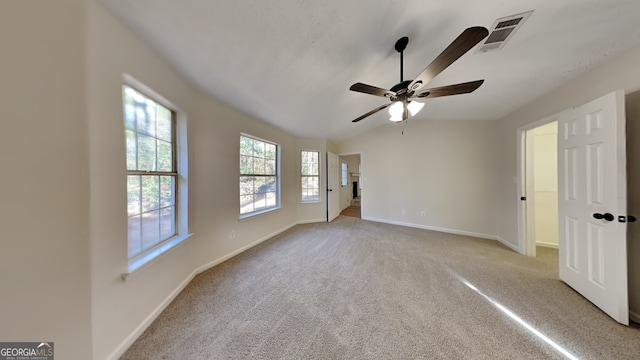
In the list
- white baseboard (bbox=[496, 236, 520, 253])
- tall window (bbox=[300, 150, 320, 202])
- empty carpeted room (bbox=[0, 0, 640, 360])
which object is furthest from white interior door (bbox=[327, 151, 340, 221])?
white baseboard (bbox=[496, 236, 520, 253])

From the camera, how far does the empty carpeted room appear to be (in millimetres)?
955

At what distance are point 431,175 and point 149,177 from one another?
4798mm

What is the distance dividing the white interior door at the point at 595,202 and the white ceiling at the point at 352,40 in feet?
1.90

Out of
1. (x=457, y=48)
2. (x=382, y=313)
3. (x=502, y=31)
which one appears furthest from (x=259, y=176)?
(x=502, y=31)

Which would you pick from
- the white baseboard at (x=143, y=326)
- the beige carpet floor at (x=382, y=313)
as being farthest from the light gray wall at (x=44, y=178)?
the beige carpet floor at (x=382, y=313)

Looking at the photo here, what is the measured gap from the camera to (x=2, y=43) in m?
0.78

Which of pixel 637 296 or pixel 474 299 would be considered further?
pixel 474 299

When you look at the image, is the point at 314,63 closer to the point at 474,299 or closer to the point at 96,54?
the point at 96,54

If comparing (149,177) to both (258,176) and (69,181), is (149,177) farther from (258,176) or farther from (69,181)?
(258,176)

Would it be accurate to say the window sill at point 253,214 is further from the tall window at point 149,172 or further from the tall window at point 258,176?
the tall window at point 149,172

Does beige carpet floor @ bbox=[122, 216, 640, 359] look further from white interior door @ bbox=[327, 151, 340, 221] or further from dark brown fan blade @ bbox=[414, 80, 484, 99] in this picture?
white interior door @ bbox=[327, 151, 340, 221]

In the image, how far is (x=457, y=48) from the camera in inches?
46.7

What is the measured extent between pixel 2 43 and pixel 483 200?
5.52 meters

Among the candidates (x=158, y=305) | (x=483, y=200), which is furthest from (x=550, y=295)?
(x=158, y=305)
